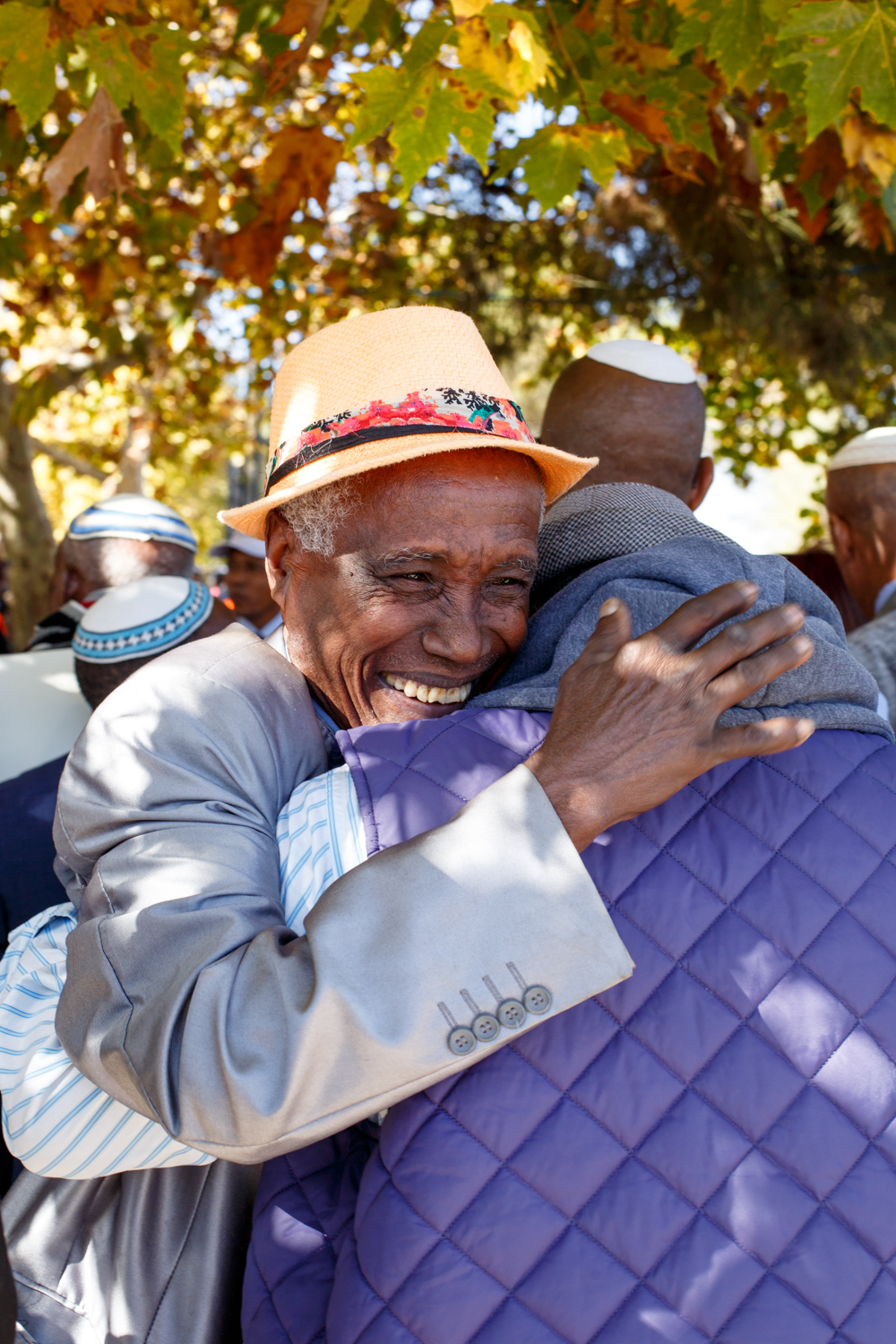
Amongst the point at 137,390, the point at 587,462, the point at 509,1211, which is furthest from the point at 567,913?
the point at 137,390

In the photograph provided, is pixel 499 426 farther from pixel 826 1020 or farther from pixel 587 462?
pixel 826 1020

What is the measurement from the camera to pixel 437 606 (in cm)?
185

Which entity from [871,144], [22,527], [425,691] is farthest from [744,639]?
[22,527]

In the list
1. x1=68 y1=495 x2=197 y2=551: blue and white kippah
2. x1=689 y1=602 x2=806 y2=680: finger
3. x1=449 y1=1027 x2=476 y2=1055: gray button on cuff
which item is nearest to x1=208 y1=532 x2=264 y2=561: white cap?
x1=68 y1=495 x2=197 y2=551: blue and white kippah

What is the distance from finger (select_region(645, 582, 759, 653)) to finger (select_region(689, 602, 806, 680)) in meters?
0.02

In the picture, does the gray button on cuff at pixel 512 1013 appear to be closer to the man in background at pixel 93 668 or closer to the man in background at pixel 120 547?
the man in background at pixel 93 668

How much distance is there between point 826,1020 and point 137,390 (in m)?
11.4

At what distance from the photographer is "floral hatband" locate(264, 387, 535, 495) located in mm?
1762

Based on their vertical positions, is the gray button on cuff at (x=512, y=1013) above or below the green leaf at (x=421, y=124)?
below

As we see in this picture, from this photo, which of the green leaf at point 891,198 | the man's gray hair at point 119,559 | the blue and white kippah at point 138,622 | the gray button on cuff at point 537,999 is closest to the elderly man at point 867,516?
the green leaf at point 891,198

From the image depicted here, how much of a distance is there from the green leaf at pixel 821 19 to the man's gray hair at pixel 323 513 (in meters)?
1.48

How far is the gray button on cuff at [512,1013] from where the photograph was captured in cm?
123

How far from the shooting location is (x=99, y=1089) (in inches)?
56.8

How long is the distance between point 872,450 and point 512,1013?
3159mm
